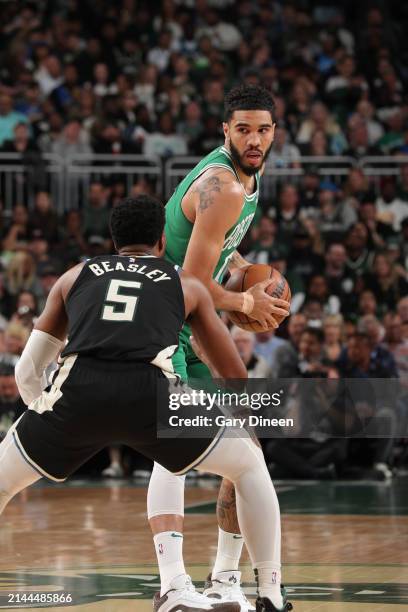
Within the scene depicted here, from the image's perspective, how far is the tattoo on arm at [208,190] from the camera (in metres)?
5.41

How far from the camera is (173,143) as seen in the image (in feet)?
49.9

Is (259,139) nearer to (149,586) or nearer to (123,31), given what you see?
(149,586)

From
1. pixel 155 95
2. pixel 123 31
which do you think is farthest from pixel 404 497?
pixel 123 31

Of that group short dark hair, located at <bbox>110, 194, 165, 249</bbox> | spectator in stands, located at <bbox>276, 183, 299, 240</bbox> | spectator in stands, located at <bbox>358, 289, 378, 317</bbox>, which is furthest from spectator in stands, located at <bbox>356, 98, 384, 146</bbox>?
short dark hair, located at <bbox>110, 194, 165, 249</bbox>

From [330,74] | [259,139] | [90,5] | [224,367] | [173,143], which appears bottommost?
[224,367]

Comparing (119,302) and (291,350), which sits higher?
(119,302)

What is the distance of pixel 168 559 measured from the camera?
4.93 m

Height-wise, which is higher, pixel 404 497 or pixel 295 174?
pixel 295 174

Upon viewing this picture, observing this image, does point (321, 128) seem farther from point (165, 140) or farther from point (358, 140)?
point (165, 140)

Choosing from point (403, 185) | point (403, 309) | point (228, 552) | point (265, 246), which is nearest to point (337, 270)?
point (265, 246)

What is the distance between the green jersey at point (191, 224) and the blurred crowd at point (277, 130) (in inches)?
235

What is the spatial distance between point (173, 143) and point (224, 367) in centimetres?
1073

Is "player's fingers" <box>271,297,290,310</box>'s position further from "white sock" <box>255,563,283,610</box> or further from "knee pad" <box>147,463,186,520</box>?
"white sock" <box>255,563,283,610</box>

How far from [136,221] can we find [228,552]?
160cm
